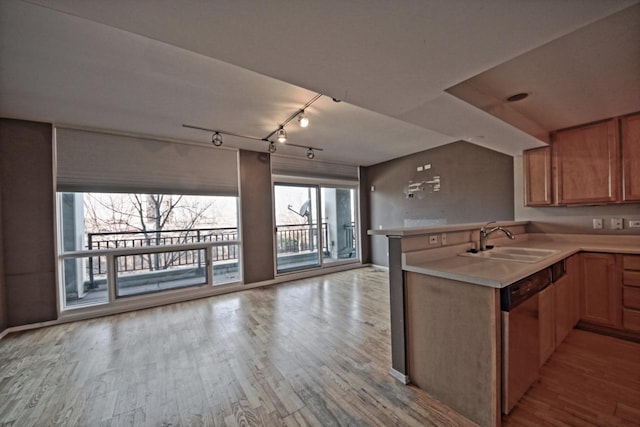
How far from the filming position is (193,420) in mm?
1460

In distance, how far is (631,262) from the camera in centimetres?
221

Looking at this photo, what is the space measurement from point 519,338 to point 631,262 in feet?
6.22

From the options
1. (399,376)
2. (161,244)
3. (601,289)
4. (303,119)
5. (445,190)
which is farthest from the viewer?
(445,190)

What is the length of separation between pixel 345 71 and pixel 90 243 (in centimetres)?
402

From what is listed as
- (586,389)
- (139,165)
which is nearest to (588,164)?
(586,389)

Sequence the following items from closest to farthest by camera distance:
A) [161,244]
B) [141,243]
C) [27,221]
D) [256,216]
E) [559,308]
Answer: [559,308], [27,221], [141,243], [161,244], [256,216]

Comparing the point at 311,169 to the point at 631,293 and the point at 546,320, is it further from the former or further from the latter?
the point at 631,293

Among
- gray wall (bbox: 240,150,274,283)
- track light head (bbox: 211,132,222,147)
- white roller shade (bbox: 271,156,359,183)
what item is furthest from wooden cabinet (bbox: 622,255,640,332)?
track light head (bbox: 211,132,222,147)

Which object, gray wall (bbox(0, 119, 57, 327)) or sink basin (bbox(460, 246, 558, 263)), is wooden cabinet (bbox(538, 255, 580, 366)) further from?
gray wall (bbox(0, 119, 57, 327))

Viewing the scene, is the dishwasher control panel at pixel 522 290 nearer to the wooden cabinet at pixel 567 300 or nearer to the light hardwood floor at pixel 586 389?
the wooden cabinet at pixel 567 300

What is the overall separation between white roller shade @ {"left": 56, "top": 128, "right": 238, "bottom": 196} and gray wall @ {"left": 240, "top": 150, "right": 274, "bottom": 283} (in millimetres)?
228

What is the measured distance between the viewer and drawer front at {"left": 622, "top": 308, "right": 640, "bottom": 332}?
2.19 m

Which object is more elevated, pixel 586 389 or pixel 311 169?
pixel 311 169

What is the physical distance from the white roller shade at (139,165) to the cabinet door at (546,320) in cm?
404
